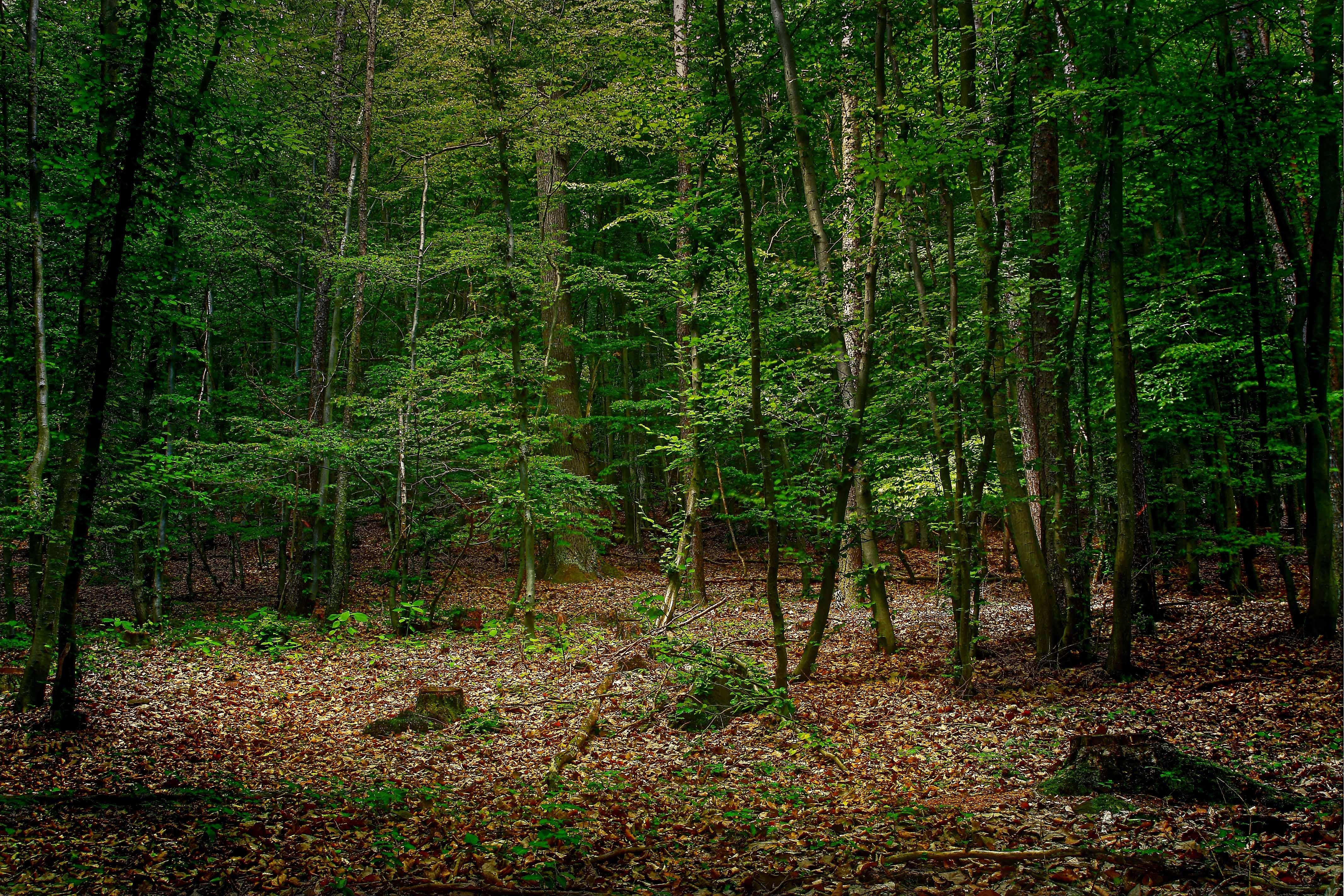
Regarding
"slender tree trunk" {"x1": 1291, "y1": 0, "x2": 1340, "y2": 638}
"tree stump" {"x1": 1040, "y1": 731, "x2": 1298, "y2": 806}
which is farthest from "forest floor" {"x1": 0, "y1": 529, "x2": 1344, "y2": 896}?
"slender tree trunk" {"x1": 1291, "y1": 0, "x2": 1340, "y2": 638}

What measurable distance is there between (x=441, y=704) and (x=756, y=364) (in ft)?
14.7

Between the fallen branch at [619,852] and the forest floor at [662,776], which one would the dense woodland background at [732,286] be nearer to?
the forest floor at [662,776]

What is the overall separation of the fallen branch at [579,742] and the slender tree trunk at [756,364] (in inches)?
70.2

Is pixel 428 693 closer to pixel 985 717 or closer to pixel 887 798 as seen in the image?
pixel 887 798

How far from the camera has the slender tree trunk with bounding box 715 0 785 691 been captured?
242 inches

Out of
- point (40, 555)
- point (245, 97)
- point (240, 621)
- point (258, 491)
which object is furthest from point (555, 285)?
point (40, 555)

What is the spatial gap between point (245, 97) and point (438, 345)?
4.16 meters

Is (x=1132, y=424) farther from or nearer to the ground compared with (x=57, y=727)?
farther from the ground

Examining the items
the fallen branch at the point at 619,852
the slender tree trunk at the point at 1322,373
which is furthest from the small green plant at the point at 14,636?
the slender tree trunk at the point at 1322,373

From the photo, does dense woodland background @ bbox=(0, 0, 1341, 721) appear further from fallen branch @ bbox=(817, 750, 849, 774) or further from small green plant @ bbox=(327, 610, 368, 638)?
fallen branch @ bbox=(817, 750, 849, 774)

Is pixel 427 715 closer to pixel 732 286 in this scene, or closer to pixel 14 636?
pixel 732 286

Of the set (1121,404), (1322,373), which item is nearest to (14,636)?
(1121,404)

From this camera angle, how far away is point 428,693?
7.23m

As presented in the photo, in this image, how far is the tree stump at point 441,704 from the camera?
23.3 ft
